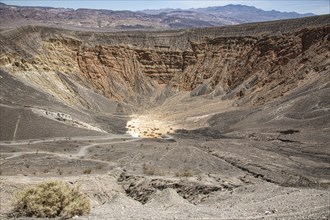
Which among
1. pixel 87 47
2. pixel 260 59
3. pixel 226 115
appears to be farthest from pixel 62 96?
pixel 260 59

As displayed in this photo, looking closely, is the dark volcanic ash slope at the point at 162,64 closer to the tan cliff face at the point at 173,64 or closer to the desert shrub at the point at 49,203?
the tan cliff face at the point at 173,64

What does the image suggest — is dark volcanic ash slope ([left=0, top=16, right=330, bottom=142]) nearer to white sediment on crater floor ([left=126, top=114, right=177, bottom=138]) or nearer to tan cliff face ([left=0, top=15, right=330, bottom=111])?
tan cliff face ([left=0, top=15, right=330, bottom=111])

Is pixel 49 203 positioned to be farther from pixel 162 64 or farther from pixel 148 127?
pixel 162 64

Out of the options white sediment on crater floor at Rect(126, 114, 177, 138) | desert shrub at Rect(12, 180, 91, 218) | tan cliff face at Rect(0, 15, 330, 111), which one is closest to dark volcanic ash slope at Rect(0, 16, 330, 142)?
tan cliff face at Rect(0, 15, 330, 111)

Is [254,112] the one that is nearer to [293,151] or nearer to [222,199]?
[293,151]

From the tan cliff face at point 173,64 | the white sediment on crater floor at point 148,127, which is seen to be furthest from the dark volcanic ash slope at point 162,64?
the white sediment on crater floor at point 148,127

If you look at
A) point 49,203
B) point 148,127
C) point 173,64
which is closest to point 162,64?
point 173,64
